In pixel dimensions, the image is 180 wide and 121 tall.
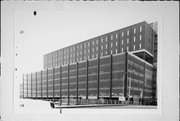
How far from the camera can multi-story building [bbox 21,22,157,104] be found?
2432mm

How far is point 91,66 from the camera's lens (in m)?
2.49

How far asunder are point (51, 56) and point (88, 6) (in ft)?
2.10

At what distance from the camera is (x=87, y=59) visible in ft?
8.17

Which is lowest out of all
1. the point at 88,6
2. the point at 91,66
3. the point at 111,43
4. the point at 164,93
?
the point at 164,93

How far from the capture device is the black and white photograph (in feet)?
8.00

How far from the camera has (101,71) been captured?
2.46 meters

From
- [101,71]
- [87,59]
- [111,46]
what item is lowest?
[101,71]

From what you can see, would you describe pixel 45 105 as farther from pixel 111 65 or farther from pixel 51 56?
pixel 111 65

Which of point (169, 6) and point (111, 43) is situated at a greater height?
point (169, 6)

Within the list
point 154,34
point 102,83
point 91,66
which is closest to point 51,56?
point 91,66

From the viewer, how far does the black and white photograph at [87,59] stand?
244cm

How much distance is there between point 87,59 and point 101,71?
190 mm

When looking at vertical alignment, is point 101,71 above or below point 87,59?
below

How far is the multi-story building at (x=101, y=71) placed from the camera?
2.43m
